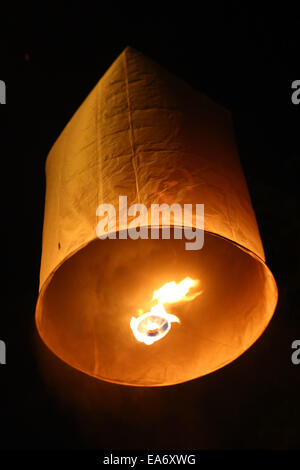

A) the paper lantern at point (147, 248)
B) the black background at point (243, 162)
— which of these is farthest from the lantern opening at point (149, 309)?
the black background at point (243, 162)

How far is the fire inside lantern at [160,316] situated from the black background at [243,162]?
0.79m

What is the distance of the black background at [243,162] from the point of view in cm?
191

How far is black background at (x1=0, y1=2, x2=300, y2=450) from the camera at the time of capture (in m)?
1.91

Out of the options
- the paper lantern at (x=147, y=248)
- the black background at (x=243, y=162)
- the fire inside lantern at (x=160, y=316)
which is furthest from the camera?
the black background at (x=243, y=162)

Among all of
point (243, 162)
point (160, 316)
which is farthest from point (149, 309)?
point (243, 162)

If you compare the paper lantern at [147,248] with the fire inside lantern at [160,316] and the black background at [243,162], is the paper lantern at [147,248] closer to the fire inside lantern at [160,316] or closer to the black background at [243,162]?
the fire inside lantern at [160,316]

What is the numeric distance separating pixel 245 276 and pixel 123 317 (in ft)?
1.18

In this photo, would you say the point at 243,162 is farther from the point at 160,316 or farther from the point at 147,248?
the point at 160,316

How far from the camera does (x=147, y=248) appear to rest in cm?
144

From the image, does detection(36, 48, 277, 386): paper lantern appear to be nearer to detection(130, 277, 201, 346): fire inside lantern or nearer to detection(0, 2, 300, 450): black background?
detection(130, 277, 201, 346): fire inside lantern

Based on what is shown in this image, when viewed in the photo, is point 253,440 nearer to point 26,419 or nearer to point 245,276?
point 26,419

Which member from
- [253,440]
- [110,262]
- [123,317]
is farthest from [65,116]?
[253,440]

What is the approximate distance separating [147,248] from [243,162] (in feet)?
2.73

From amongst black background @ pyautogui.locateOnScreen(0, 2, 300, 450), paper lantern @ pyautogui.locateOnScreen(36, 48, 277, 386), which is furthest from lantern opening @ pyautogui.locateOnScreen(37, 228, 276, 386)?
black background @ pyautogui.locateOnScreen(0, 2, 300, 450)
